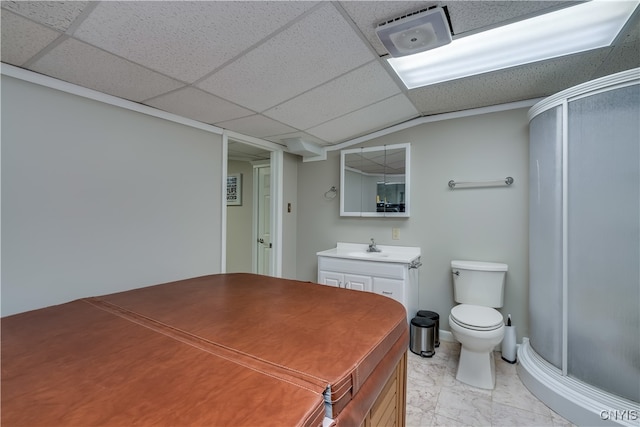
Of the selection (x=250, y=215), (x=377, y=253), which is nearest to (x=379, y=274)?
(x=377, y=253)

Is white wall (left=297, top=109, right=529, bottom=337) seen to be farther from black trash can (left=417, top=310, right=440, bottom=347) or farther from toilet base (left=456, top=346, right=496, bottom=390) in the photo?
toilet base (left=456, top=346, right=496, bottom=390)

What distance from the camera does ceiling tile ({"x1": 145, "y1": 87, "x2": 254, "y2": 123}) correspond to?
6.43 feet

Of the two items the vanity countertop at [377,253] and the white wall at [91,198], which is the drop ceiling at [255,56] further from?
the vanity countertop at [377,253]

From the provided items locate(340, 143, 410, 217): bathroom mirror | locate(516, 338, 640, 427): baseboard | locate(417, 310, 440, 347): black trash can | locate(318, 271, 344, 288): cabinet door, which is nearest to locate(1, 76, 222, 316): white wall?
locate(318, 271, 344, 288): cabinet door

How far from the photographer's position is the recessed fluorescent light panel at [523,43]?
1.49 meters

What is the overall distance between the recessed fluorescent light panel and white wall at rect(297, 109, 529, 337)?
77cm

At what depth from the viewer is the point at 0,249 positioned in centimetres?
148

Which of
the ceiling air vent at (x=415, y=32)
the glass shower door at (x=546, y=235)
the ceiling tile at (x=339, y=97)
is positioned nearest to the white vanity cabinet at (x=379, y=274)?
the glass shower door at (x=546, y=235)

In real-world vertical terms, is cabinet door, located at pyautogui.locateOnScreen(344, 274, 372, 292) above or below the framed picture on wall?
below

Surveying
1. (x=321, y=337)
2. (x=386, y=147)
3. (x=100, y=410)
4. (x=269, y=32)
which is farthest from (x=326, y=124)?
(x=100, y=410)

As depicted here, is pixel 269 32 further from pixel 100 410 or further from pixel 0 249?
pixel 0 249

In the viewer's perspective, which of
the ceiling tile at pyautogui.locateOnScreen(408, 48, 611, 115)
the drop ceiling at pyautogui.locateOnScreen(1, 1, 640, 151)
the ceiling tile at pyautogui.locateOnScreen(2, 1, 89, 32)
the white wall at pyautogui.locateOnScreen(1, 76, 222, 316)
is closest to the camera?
the ceiling tile at pyautogui.locateOnScreen(2, 1, 89, 32)

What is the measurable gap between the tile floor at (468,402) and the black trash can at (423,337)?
15cm

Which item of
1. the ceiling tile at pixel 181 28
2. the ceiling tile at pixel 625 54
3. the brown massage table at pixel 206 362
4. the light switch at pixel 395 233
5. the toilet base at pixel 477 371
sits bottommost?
the toilet base at pixel 477 371
